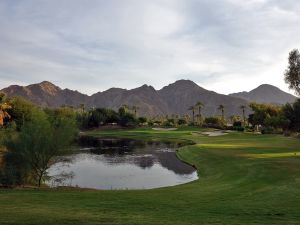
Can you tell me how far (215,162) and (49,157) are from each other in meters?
26.4

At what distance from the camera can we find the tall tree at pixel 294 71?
204 ft

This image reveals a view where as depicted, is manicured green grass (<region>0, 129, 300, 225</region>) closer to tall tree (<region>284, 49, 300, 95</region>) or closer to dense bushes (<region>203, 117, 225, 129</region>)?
tall tree (<region>284, 49, 300, 95</region>)

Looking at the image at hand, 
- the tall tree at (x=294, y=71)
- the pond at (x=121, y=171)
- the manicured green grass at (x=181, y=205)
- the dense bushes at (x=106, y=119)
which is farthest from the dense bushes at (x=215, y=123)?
the manicured green grass at (x=181, y=205)

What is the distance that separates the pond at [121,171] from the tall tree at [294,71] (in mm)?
21626

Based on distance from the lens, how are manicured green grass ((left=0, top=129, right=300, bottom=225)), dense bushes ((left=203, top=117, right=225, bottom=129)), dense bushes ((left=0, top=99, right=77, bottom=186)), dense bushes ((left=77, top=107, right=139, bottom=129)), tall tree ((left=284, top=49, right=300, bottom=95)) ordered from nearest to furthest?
manicured green grass ((left=0, top=129, right=300, bottom=225))
dense bushes ((left=0, top=99, right=77, bottom=186))
tall tree ((left=284, top=49, right=300, bottom=95))
dense bushes ((left=203, top=117, right=225, bottom=129))
dense bushes ((left=77, top=107, right=139, bottom=129))

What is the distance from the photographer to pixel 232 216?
21641mm

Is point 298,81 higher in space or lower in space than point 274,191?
higher

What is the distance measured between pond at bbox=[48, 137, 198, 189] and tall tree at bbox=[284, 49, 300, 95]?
21.6 meters

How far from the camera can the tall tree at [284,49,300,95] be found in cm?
6203

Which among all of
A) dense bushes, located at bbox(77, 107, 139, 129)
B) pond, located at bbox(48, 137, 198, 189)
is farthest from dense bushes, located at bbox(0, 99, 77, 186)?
dense bushes, located at bbox(77, 107, 139, 129)

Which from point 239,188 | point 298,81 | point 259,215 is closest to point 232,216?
point 259,215

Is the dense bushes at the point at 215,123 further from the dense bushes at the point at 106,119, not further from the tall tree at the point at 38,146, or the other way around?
the tall tree at the point at 38,146

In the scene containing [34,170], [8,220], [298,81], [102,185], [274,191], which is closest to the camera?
[8,220]

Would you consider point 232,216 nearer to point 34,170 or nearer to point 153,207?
point 153,207
